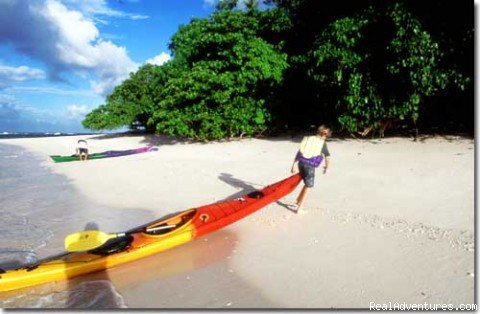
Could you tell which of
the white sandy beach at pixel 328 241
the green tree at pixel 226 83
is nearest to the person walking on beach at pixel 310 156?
the white sandy beach at pixel 328 241

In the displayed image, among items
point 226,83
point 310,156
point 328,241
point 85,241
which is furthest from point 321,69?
point 85,241

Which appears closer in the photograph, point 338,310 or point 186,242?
point 338,310

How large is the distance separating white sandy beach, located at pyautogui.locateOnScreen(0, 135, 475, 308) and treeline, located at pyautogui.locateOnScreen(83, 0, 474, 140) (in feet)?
6.38

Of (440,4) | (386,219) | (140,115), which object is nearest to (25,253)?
(386,219)

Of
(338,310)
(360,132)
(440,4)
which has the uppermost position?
(440,4)

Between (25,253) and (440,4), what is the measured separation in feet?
35.6

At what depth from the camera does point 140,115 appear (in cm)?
2730

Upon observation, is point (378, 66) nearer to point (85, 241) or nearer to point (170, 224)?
point (170, 224)

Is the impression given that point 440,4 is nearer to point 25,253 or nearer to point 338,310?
point 338,310

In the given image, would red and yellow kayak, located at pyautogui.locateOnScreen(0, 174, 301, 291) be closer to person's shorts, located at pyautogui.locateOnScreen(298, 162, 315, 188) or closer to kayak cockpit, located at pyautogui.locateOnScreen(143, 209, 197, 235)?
kayak cockpit, located at pyautogui.locateOnScreen(143, 209, 197, 235)

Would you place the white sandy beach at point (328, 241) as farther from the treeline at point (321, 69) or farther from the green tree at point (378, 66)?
the treeline at point (321, 69)

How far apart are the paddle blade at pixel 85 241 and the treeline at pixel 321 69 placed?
8.50 m

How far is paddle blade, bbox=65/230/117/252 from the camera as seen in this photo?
16.5ft

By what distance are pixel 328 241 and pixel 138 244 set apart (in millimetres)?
2643
